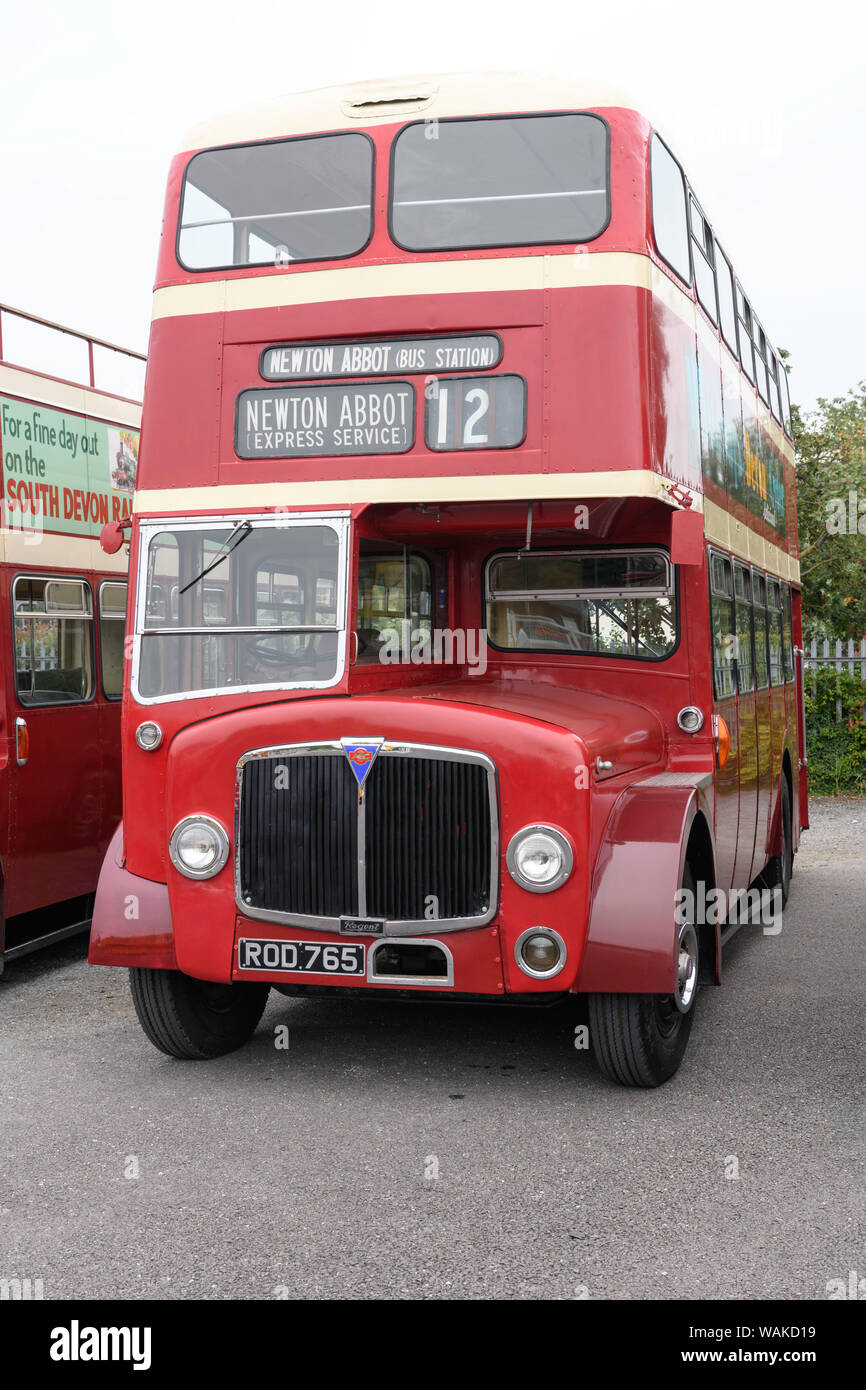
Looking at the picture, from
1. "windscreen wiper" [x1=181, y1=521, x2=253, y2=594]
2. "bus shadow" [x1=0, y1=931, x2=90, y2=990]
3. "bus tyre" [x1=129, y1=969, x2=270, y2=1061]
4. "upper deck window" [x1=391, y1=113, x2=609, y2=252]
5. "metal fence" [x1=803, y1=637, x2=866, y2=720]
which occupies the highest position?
"upper deck window" [x1=391, y1=113, x2=609, y2=252]

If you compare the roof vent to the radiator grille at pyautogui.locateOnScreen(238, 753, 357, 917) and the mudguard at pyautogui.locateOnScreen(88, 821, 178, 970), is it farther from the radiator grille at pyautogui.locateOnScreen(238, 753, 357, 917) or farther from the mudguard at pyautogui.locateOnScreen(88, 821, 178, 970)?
the mudguard at pyautogui.locateOnScreen(88, 821, 178, 970)

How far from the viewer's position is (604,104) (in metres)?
5.80

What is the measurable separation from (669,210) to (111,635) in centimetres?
467

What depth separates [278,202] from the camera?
600 centimetres

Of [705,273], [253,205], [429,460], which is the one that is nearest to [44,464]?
[253,205]

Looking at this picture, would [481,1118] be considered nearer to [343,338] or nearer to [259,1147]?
[259,1147]

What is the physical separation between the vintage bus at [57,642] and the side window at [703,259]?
12.8ft

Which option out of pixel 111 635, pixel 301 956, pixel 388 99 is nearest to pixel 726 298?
pixel 388 99

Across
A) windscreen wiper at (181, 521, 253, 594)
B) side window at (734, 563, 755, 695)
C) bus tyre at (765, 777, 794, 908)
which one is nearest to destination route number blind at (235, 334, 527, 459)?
windscreen wiper at (181, 521, 253, 594)

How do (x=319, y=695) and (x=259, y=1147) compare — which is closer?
(x=259, y=1147)

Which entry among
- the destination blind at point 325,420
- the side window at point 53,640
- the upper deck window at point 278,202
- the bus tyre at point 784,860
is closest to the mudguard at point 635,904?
the destination blind at point 325,420

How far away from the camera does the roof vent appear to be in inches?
235

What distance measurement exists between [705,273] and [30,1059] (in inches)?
207

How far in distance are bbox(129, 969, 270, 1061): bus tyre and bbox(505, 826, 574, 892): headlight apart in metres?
1.60
